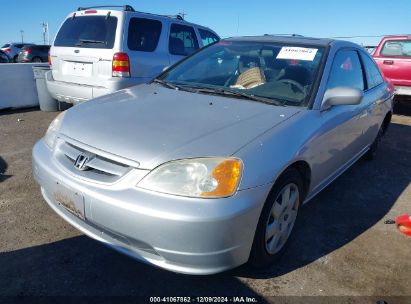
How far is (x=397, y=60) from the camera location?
8383mm

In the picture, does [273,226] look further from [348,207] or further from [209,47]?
[209,47]

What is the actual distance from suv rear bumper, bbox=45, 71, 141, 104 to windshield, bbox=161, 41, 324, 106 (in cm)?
198

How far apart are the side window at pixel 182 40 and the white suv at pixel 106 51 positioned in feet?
0.08

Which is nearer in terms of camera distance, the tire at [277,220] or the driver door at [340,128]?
the tire at [277,220]

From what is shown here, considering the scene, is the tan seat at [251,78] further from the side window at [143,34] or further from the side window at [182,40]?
the side window at [182,40]

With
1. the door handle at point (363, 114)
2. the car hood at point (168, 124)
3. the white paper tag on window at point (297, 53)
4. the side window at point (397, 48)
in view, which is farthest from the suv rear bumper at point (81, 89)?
the side window at point (397, 48)

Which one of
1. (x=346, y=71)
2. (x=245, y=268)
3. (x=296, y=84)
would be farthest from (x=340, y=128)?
(x=245, y=268)

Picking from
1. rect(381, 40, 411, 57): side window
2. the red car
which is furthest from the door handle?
rect(381, 40, 411, 57): side window

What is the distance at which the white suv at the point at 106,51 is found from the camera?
17.9ft

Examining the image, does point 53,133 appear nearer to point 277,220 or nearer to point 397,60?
point 277,220

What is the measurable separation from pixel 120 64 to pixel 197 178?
151 inches

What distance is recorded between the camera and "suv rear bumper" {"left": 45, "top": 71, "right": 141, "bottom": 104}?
214 inches

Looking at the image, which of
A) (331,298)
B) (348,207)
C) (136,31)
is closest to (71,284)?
(331,298)

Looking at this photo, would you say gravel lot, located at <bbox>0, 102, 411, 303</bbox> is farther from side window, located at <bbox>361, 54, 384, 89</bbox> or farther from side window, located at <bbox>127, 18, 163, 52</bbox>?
side window, located at <bbox>127, 18, 163, 52</bbox>
